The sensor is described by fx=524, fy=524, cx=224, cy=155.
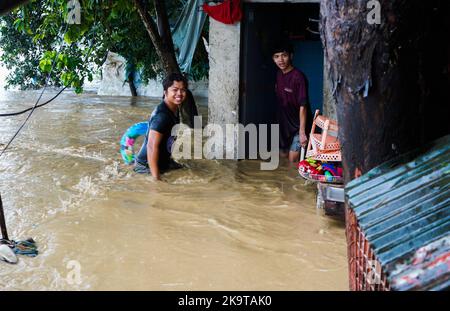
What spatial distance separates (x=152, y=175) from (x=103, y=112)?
650 cm

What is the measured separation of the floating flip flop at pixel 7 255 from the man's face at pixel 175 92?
2.68 m

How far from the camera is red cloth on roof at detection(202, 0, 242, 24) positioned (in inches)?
268

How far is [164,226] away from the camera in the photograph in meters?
5.29

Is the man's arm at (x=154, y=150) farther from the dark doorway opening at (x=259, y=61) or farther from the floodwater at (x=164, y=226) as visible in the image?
the dark doorway opening at (x=259, y=61)

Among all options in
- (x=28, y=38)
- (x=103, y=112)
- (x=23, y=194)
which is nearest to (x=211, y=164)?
(x=23, y=194)

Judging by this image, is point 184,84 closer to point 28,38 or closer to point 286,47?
point 286,47

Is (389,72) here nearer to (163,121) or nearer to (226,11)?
(163,121)

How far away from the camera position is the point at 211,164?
24.5ft

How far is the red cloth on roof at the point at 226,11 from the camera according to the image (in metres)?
6.80

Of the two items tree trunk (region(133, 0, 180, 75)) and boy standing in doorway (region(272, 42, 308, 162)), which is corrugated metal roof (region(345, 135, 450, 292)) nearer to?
boy standing in doorway (region(272, 42, 308, 162))

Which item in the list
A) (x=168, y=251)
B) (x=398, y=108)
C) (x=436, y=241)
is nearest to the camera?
(x=436, y=241)

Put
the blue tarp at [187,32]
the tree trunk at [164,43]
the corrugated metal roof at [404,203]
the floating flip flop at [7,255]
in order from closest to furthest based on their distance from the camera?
the corrugated metal roof at [404,203], the floating flip flop at [7,255], the blue tarp at [187,32], the tree trunk at [164,43]

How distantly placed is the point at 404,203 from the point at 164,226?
A: 11.5ft

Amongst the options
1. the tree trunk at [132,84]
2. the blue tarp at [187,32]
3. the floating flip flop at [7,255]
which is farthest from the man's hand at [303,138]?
the tree trunk at [132,84]
